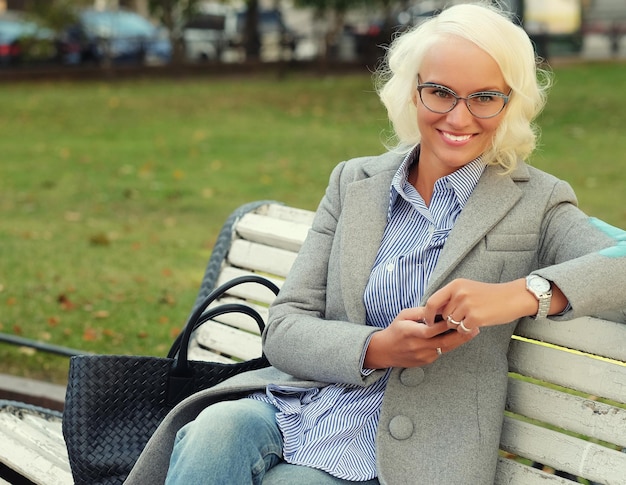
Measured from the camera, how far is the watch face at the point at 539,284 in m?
2.52

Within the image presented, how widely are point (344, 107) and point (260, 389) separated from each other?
15656 millimetres

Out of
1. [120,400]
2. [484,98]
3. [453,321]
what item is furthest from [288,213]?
[453,321]

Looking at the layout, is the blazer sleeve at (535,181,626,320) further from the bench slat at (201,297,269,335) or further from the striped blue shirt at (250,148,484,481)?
the bench slat at (201,297,269,335)

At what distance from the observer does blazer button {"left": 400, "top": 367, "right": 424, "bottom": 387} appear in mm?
2732

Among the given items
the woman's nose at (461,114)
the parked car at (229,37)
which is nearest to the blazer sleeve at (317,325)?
the woman's nose at (461,114)

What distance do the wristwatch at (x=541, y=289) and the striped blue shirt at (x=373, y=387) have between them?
0.37 metres

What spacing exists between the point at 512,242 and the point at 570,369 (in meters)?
0.35

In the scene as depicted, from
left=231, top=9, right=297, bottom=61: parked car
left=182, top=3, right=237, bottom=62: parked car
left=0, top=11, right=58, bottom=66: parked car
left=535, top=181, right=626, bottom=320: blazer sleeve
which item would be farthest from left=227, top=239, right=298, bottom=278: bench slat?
left=182, top=3, right=237, bottom=62: parked car

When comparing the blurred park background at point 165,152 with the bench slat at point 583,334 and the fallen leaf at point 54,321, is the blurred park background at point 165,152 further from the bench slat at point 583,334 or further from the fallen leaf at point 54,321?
the bench slat at point 583,334

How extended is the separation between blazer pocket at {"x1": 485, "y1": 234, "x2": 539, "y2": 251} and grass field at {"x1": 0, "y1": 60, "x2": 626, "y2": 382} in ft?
3.01

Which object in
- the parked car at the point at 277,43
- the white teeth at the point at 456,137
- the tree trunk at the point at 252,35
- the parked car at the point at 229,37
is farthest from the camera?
the parked car at the point at 229,37

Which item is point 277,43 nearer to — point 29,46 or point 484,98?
point 29,46

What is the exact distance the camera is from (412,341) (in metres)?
2.60

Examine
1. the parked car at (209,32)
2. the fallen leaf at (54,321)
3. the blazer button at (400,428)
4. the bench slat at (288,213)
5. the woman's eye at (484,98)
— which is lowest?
the parked car at (209,32)
